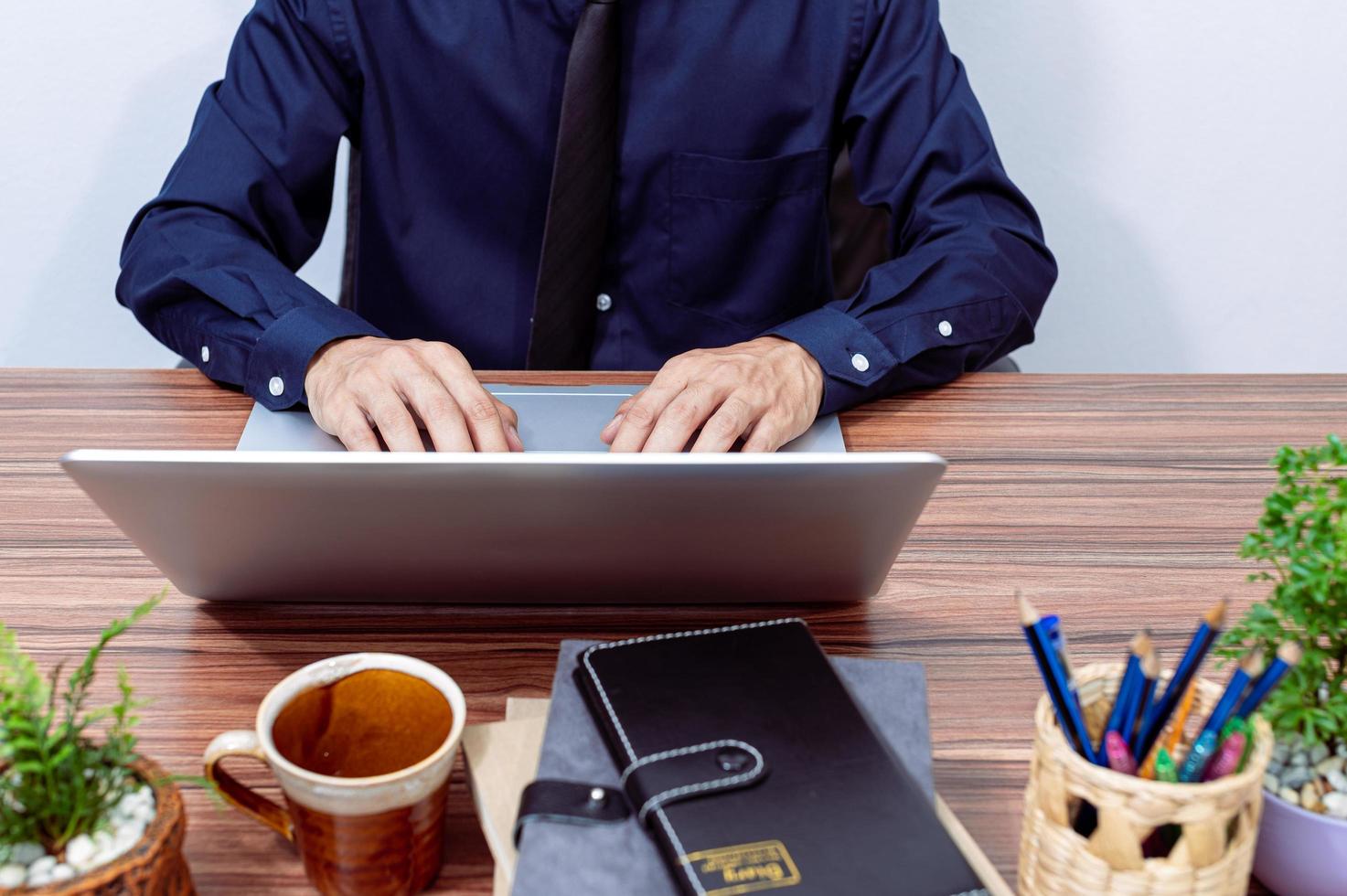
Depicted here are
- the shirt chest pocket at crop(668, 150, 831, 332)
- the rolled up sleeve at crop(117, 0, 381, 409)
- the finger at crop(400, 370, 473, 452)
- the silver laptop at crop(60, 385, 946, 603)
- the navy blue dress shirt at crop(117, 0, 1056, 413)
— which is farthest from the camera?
the shirt chest pocket at crop(668, 150, 831, 332)

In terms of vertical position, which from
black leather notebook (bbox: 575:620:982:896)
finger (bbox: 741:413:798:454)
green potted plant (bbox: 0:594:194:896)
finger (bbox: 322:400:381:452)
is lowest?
finger (bbox: 741:413:798:454)

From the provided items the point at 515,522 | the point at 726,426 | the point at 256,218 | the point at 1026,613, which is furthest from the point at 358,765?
the point at 256,218

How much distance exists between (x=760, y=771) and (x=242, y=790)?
0.88ft

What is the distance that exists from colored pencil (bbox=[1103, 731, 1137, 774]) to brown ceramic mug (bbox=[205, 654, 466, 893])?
0.31 meters

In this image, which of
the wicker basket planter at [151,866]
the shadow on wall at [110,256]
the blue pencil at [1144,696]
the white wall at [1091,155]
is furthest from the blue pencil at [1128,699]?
the shadow on wall at [110,256]

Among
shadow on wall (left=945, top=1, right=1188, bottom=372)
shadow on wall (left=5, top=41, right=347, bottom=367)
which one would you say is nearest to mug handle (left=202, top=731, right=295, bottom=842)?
shadow on wall (left=5, top=41, right=347, bottom=367)

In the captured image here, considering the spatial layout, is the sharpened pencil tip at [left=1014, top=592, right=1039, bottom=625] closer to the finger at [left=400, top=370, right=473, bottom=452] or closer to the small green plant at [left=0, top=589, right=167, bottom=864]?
the small green plant at [left=0, top=589, right=167, bottom=864]

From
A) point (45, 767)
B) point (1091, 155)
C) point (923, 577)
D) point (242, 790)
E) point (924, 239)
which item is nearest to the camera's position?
point (45, 767)

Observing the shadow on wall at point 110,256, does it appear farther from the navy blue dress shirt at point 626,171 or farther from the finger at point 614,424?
the finger at point 614,424

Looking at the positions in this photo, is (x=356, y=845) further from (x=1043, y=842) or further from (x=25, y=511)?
(x=25, y=511)

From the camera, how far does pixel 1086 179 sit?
207cm

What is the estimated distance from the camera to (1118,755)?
506 millimetres

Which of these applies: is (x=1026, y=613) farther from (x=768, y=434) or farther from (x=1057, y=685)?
(x=768, y=434)

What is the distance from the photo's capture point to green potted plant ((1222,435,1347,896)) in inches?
21.2
